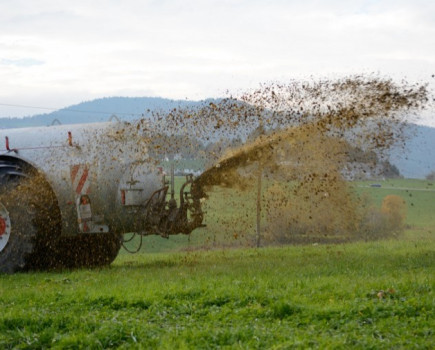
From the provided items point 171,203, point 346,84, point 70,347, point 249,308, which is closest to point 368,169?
point 346,84

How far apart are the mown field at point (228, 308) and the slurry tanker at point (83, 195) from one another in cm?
108

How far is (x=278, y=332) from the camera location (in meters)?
7.04

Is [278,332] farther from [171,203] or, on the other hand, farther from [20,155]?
[20,155]

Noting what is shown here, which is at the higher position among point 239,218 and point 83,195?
point 83,195

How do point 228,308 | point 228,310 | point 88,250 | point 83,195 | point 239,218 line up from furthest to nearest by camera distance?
1. point 239,218
2. point 88,250
3. point 83,195
4. point 228,308
5. point 228,310

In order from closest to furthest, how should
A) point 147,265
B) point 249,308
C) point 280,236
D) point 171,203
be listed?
point 249,308, point 171,203, point 147,265, point 280,236

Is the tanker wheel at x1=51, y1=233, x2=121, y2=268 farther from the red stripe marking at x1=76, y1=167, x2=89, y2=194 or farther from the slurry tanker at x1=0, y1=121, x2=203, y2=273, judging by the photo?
the red stripe marking at x1=76, y1=167, x2=89, y2=194

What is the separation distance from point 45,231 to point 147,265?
89.1 inches

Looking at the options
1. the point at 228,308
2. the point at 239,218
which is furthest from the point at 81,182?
the point at 228,308

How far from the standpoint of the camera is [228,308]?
7977mm

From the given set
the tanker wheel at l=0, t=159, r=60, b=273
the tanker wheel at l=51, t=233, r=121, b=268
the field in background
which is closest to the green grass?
the tanker wheel at l=0, t=159, r=60, b=273

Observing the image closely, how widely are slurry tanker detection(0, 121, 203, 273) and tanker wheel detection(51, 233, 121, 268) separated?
1.56 ft

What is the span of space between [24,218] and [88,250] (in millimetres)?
1977

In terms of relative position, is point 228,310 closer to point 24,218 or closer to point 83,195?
point 83,195
